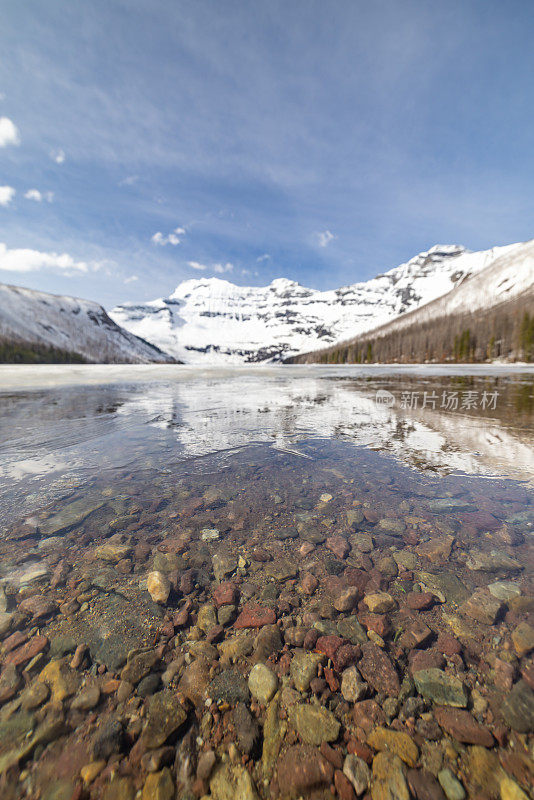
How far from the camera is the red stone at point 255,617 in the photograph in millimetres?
2947

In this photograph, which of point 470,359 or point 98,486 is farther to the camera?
point 470,359

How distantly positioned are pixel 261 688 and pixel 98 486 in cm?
471

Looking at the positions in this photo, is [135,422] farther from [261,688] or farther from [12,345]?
[12,345]

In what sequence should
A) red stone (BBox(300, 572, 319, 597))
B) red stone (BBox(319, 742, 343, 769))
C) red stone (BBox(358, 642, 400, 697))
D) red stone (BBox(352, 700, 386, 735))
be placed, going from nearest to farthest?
red stone (BBox(319, 742, 343, 769)), red stone (BBox(352, 700, 386, 735)), red stone (BBox(358, 642, 400, 697)), red stone (BBox(300, 572, 319, 597))

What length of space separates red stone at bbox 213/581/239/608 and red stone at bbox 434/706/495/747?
1925 millimetres

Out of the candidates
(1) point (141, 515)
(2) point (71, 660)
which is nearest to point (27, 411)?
(1) point (141, 515)

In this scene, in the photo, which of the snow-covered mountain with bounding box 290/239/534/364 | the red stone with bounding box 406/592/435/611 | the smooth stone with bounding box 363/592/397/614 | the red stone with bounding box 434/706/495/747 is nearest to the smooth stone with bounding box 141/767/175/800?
the red stone with bounding box 434/706/495/747

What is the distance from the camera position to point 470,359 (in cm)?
13338

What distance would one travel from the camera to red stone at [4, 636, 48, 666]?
2.51m

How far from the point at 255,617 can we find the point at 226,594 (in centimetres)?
44

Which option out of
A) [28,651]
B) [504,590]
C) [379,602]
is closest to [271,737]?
[379,602]

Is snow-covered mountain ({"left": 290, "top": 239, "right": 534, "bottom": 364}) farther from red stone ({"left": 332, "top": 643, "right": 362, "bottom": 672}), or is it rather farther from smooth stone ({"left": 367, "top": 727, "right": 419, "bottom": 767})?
smooth stone ({"left": 367, "top": 727, "right": 419, "bottom": 767})

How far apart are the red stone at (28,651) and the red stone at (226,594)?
1.54m

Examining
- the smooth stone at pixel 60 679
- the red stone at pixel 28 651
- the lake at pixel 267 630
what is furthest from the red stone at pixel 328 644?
the red stone at pixel 28 651
